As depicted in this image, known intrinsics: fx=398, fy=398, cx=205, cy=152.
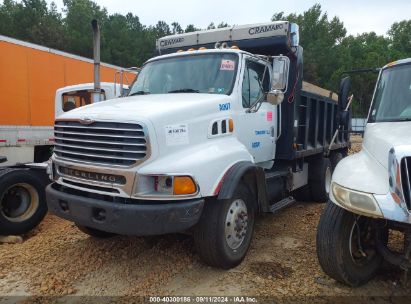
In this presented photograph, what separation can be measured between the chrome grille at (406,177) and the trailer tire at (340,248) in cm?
78

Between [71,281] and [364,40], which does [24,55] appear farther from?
[364,40]

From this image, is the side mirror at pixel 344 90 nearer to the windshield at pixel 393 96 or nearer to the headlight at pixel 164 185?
the windshield at pixel 393 96

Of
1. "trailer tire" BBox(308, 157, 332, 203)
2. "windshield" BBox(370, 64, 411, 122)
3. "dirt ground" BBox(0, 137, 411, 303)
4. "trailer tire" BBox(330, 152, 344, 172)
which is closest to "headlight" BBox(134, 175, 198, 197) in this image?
"dirt ground" BBox(0, 137, 411, 303)

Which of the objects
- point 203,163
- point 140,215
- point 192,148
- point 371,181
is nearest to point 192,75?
point 192,148

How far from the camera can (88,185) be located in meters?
4.09

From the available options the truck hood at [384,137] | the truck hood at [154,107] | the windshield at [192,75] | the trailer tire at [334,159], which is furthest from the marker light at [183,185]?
the trailer tire at [334,159]

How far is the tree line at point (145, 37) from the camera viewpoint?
4347 cm

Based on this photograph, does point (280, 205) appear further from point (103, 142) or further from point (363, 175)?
point (103, 142)

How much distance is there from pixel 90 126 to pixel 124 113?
40cm

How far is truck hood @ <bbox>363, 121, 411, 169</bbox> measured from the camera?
3.46 meters

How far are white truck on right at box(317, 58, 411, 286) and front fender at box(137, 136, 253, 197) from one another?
1.11 metres

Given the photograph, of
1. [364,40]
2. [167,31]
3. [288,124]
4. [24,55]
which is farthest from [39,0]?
[364,40]

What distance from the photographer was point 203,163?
3900 mm

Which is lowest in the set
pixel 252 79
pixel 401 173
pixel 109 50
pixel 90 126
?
pixel 401 173
